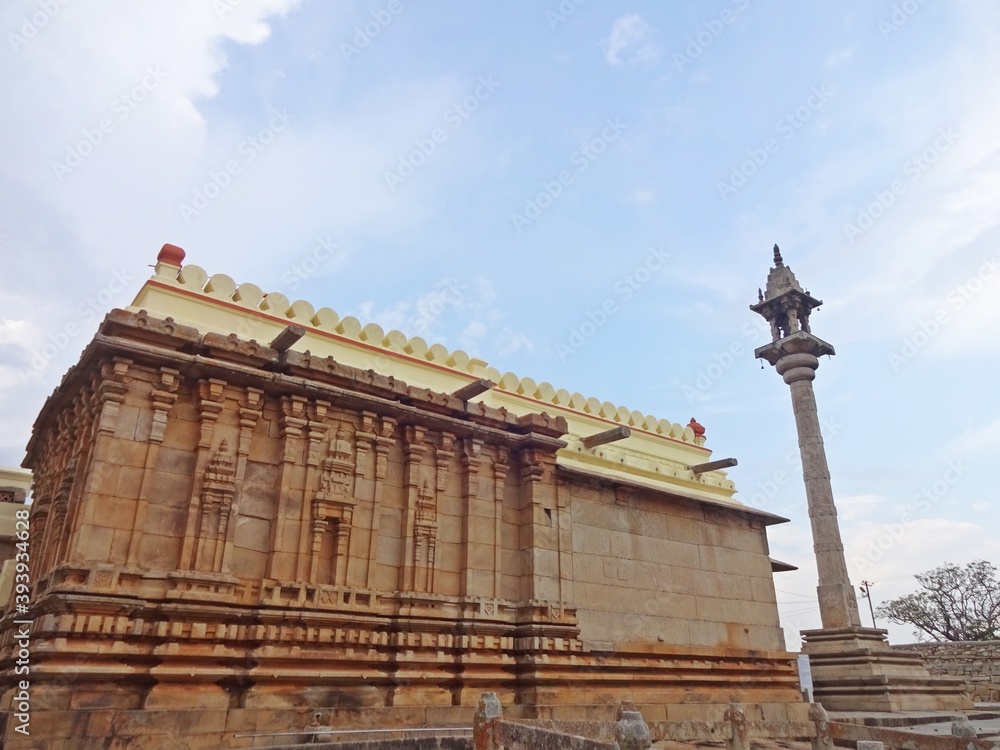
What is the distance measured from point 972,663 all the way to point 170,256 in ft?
92.6

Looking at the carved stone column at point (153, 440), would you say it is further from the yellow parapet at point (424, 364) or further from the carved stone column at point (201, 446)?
the yellow parapet at point (424, 364)

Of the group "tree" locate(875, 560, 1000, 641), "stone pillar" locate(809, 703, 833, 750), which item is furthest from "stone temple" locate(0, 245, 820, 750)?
"tree" locate(875, 560, 1000, 641)

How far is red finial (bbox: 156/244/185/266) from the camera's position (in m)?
10.4

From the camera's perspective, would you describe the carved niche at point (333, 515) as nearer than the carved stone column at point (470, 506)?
Yes

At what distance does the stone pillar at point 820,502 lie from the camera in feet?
61.4

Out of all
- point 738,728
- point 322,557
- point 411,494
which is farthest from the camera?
point 411,494

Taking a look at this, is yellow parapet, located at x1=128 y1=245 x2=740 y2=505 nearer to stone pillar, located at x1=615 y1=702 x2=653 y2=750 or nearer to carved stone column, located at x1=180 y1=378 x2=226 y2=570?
carved stone column, located at x1=180 y1=378 x2=226 y2=570

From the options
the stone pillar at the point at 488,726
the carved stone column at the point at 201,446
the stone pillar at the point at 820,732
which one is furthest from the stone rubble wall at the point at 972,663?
the carved stone column at the point at 201,446

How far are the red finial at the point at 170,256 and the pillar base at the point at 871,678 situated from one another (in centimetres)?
1723

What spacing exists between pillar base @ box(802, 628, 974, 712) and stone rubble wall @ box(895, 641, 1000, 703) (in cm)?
643

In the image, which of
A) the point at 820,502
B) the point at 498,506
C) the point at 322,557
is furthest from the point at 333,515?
the point at 820,502

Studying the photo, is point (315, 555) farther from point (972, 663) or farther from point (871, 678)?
point (972, 663)

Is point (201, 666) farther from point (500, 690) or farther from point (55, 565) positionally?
point (500, 690)

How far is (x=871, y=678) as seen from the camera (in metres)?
16.7
